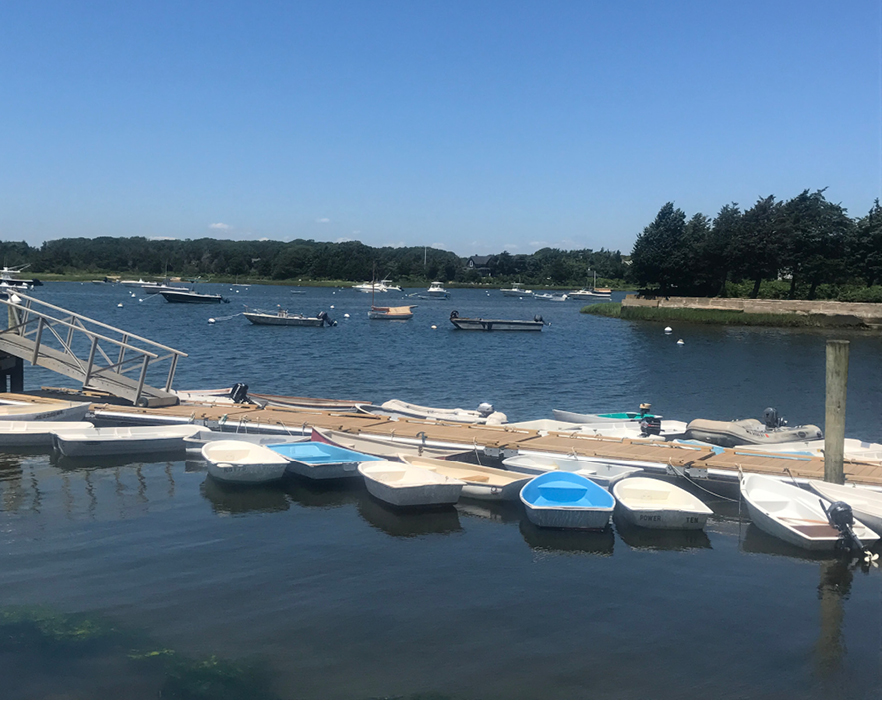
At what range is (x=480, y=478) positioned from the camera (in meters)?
16.4

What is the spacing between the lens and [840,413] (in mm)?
15203

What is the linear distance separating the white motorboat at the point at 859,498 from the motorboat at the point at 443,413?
9.71m

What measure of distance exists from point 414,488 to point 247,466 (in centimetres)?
425

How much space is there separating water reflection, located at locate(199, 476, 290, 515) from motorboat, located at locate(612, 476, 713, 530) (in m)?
7.45

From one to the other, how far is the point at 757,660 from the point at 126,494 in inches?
527

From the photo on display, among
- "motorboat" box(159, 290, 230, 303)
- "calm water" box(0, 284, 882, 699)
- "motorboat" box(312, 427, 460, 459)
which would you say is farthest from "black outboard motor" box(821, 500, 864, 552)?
"motorboat" box(159, 290, 230, 303)

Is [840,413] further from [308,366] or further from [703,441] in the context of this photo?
[308,366]

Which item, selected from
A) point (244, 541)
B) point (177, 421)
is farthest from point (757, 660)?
point (177, 421)

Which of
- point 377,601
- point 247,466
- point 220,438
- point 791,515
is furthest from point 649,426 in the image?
point 220,438

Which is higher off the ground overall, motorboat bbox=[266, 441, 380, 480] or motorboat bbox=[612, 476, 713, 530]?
motorboat bbox=[266, 441, 380, 480]

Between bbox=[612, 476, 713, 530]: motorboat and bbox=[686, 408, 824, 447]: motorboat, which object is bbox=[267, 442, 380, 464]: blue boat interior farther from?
bbox=[686, 408, 824, 447]: motorboat

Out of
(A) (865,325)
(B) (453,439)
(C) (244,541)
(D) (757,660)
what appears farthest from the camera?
(A) (865,325)

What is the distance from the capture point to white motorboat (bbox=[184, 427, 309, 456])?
19.5 metres

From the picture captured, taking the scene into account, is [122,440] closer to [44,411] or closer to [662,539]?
[44,411]
